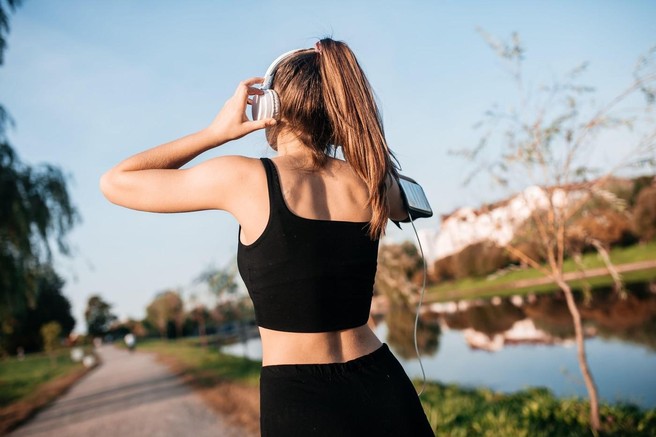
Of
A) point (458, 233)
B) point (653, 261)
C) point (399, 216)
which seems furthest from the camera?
point (653, 261)

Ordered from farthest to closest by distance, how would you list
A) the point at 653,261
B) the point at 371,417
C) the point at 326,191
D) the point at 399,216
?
the point at 653,261, the point at 399,216, the point at 326,191, the point at 371,417

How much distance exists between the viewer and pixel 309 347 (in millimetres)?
1245

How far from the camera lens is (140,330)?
240ft

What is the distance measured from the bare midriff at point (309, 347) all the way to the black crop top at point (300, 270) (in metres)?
0.02

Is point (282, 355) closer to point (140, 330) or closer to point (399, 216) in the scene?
point (399, 216)

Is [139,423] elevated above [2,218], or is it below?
below

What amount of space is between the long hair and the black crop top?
0.52 ft

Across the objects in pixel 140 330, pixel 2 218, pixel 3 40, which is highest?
pixel 3 40

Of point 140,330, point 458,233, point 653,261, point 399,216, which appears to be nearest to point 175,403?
point 458,233

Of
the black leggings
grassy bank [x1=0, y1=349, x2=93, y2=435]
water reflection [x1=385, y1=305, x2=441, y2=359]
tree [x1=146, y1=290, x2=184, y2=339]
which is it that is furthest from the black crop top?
A: tree [x1=146, y1=290, x2=184, y2=339]

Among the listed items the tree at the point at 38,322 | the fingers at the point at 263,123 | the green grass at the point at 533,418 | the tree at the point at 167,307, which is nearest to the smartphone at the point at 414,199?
the fingers at the point at 263,123

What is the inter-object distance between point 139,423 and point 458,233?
593cm

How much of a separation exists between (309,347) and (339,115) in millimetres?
657

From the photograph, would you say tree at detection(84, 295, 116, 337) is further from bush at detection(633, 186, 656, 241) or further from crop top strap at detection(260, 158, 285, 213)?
crop top strap at detection(260, 158, 285, 213)
